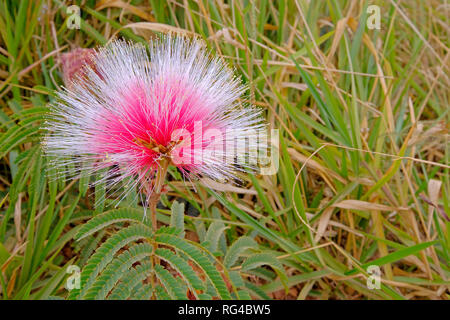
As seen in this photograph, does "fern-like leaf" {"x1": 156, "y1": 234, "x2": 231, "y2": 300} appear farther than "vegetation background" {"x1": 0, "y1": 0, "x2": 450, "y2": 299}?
No

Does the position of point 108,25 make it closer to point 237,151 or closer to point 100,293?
point 237,151

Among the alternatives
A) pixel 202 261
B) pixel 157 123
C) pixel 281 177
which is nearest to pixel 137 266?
pixel 202 261

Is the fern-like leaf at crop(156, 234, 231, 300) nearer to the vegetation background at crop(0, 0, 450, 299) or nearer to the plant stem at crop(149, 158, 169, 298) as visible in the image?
the plant stem at crop(149, 158, 169, 298)

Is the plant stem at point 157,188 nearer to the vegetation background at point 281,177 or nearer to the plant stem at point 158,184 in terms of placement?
the plant stem at point 158,184

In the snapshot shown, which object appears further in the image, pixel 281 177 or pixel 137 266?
pixel 281 177

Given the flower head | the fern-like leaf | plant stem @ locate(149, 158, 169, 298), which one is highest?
the flower head

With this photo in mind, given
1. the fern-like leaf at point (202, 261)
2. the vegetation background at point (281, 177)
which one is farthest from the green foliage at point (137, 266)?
the vegetation background at point (281, 177)

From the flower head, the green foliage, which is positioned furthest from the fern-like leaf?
the flower head

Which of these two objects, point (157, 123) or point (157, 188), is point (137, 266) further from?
point (157, 123)
